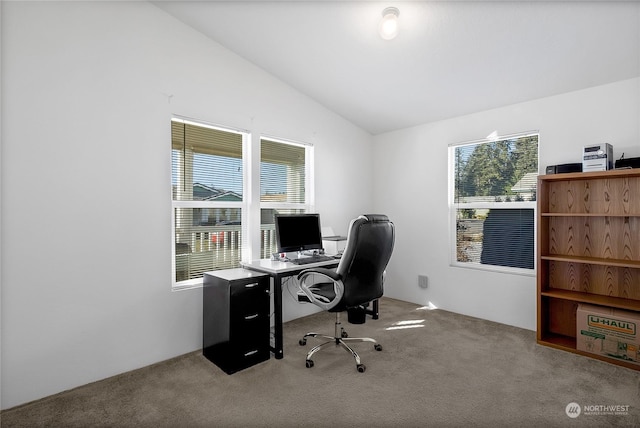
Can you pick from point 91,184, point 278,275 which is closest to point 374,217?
point 278,275

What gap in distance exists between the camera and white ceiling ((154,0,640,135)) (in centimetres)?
234

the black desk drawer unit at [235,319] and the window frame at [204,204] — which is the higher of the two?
the window frame at [204,204]

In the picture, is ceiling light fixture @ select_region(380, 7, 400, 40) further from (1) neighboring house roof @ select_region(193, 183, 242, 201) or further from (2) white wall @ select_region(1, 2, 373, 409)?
(1) neighboring house roof @ select_region(193, 183, 242, 201)

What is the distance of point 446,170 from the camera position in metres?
4.01

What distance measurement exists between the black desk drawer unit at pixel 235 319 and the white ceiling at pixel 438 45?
2.10 meters

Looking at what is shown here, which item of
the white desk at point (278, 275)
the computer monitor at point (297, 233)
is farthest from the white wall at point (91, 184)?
the computer monitor at point (297, 233)

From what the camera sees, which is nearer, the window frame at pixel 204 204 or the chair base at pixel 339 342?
the chair base at pixel 339 342

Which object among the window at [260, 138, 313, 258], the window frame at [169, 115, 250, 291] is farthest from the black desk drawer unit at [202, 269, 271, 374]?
the window at [260, 138, 313, 258]

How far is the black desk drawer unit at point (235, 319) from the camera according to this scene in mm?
2543

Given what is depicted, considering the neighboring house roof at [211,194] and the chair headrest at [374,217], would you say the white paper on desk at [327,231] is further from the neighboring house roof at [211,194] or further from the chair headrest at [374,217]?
the chair headrest at [374,217]

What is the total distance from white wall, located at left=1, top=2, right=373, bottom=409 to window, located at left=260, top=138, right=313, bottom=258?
2.49ft

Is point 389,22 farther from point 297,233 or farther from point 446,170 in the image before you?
point 446,170

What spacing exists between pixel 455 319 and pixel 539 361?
107 cm

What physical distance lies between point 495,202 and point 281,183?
244 centimetres
